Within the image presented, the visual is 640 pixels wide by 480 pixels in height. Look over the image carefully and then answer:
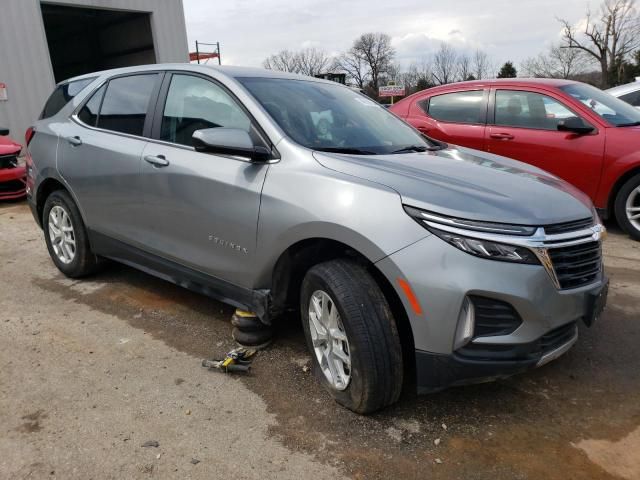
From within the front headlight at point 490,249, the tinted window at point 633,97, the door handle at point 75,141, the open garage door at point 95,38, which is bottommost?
the front headlight at point 490,249

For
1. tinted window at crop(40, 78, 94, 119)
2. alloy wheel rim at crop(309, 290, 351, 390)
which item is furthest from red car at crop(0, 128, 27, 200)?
alloy wheel rim at crop(309, 290, 351, 390)

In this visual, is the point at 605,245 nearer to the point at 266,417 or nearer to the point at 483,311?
the point at 483,311

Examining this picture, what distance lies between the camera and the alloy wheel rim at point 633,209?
208 inches

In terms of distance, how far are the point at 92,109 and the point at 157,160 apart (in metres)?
1.19

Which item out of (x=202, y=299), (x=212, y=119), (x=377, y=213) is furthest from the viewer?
(x=202, y=299)

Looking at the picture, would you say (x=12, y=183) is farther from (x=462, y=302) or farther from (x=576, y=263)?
(x=576, y=263)

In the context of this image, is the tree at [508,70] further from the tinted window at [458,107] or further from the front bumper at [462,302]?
the front bumper at [462,302]

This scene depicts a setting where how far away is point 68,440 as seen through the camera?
2414 millimetres

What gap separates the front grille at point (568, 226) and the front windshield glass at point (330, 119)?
1054 millimetres

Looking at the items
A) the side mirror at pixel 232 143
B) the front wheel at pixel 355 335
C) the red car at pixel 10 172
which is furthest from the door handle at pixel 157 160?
the red car at pixel 10 172

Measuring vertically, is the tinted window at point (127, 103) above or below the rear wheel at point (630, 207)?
above

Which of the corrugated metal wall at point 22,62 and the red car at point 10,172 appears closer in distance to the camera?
the red car at point 10,172

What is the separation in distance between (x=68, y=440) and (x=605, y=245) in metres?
4.91

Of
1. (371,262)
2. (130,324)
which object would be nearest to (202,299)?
(130,324)
